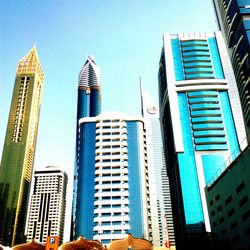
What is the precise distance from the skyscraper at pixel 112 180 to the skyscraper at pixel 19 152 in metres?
63.9

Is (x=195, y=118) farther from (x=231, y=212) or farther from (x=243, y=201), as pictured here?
(x=243, y=201)

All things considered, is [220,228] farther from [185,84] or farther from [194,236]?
[185,84]

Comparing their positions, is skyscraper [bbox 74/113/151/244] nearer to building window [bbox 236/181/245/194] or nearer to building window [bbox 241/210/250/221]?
building window [bbox 236/181/245/194]

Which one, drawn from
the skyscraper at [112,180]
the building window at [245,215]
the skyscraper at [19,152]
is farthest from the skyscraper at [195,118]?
the skyscraper at [19,152]

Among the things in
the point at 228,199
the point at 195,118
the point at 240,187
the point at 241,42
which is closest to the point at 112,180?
the point at 195,118

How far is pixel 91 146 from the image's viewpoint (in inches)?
4328

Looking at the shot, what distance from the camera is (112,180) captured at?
343 feet

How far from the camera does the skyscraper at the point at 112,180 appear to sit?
9662 cm

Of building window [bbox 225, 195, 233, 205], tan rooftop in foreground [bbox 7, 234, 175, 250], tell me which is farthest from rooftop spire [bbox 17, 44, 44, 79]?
building window [bbox 225, 195, 233, 205]

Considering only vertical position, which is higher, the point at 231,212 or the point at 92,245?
the point at 231,212

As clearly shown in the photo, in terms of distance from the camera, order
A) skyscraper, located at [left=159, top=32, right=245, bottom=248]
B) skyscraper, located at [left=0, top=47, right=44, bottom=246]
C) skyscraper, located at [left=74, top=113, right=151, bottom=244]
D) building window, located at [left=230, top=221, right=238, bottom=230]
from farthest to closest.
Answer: skyscraper, located at [left=0, top=47, right=44, bottom=246] → skyscraper, located at [left=74, top=113, right=151, bottom=244] → skyscraper, located at [left=159, top=32, right=245, bottom=248] → building window, located at [left=230, top=221, right=238, bottom=230]

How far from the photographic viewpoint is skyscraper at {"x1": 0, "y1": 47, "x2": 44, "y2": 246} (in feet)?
516

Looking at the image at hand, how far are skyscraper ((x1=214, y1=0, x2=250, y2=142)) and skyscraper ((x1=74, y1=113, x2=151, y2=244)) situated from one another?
39213 mm

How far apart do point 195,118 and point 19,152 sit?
323ft
